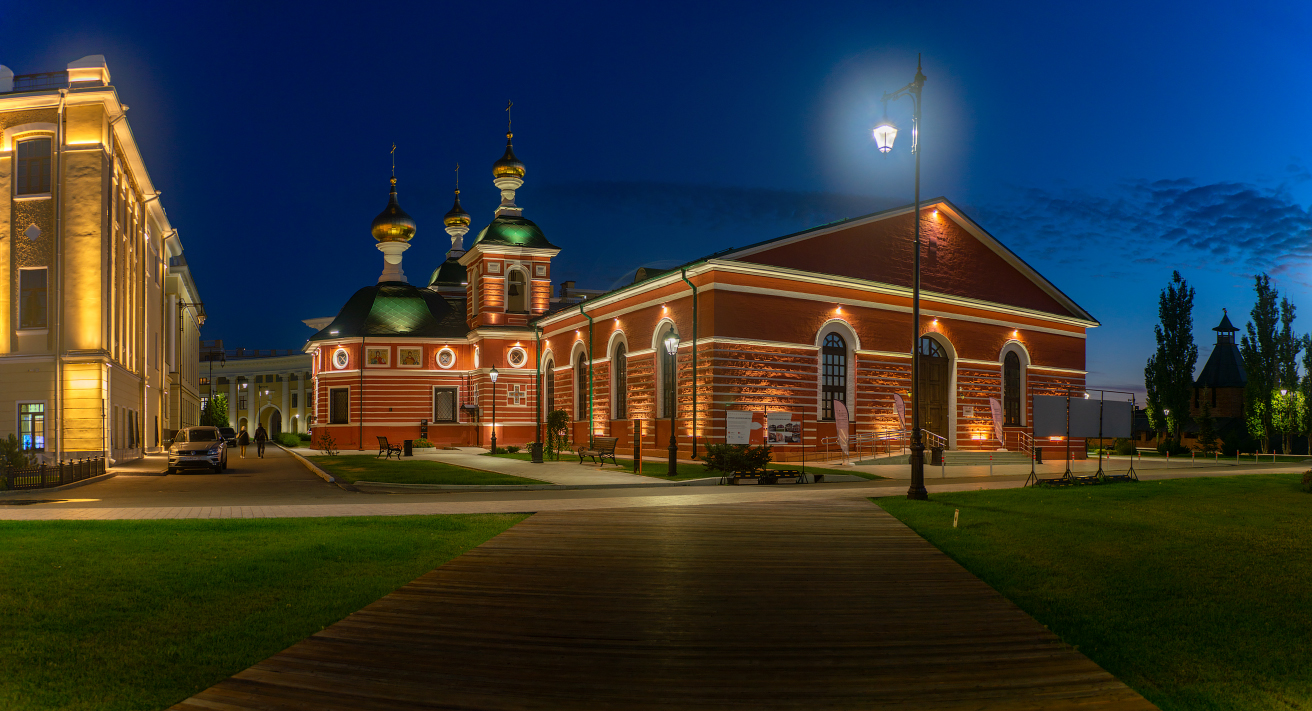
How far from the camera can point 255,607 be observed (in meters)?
7.11

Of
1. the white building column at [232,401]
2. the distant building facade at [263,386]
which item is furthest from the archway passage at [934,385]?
the white building column at [232,401]

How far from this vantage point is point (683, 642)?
6.34m

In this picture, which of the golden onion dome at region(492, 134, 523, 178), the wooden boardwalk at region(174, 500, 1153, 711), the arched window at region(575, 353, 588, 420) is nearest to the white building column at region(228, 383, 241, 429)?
the golden onion dome at region(492, 134, 523, 178)

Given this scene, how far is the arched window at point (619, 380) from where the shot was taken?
36.2 metres

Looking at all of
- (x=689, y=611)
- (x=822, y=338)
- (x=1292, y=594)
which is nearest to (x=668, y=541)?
(x=689, y=611)

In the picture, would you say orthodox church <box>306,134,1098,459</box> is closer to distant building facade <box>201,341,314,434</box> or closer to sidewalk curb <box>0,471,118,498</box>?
sidewalk curb <box>0,471,118,498</box>

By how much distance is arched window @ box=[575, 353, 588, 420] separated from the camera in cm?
3991

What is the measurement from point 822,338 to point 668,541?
22259mm

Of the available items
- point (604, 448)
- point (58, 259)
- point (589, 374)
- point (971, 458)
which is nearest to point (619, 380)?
point (589, 374)

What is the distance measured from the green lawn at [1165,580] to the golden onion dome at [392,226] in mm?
48955

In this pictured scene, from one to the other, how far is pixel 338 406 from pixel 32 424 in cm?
2260

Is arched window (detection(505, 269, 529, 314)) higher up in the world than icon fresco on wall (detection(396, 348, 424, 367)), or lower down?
higher up

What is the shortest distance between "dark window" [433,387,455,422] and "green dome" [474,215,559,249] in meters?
8.88

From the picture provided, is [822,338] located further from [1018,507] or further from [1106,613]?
[1106,613]
